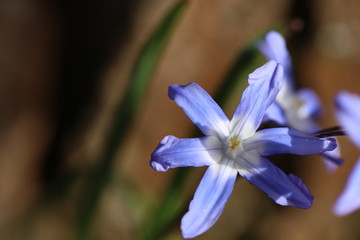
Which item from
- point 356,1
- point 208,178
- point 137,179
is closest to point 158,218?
point 208,178

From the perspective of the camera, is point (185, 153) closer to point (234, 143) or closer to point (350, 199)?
point (234, 143)

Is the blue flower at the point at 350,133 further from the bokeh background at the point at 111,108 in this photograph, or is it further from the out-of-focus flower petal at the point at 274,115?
the bokeh background at the point at 111,108

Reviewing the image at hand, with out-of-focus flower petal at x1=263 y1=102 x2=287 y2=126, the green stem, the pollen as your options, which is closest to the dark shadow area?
the green stem

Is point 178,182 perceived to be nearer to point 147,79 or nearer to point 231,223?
point 147,79

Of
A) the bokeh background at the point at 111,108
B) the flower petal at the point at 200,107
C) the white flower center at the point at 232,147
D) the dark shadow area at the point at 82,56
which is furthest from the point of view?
the dark shadow area at the point at 82,56

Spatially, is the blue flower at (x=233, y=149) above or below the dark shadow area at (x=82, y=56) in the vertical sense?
below

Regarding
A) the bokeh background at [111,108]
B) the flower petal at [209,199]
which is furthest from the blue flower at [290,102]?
the bokeh background at [111,108]
